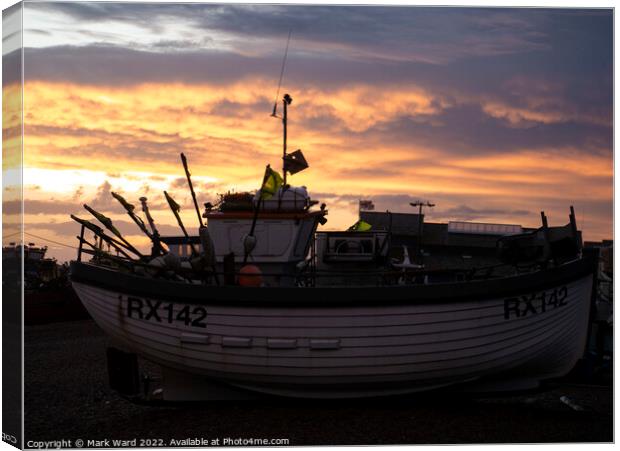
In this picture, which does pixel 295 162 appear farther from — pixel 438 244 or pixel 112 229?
pixel 438 244

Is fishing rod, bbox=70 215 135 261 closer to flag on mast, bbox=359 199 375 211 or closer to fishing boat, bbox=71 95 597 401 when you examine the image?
fishing boat, bbox=71 95 597 401

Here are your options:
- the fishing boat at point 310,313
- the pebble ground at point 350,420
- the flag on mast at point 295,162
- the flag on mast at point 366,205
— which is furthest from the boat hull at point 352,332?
the flag on mast at point 366,205

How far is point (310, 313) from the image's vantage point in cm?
1349

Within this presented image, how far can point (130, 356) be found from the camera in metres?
15.3

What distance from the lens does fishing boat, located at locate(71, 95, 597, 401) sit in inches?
531

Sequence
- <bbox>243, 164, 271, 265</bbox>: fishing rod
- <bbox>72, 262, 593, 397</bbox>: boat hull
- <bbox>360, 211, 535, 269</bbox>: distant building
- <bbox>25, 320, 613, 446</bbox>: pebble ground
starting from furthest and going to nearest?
<bbox>360, 211, 535, 269</bbox>: distant building → <bbox>243, 164, 271, 265</bbox>: fishing rod → <bbox>72, 262, 593, 397</bbox>: boat hull → <bbox>25, 320, 613, 446</bbox>: pebble ground


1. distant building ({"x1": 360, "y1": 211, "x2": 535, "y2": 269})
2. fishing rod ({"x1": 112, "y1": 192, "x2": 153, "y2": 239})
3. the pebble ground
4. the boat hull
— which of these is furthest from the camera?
distant building ({"x1": 360, "y1": 211, "x2": 535, "y2": 269})

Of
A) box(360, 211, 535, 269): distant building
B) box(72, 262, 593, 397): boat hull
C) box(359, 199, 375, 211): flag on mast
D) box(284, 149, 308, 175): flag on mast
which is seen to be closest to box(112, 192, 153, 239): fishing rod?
box(72, 262, 593, 397): boat hull

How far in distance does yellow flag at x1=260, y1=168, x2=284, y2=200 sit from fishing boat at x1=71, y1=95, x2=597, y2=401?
24mm

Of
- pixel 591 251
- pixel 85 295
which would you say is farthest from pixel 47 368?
pixel 591 251

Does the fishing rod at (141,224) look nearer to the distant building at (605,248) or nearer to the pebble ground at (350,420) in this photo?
the pebble ground at (350,420)

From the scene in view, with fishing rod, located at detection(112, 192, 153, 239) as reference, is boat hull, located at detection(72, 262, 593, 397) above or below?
below

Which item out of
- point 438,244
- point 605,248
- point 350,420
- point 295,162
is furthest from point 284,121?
point 438,244

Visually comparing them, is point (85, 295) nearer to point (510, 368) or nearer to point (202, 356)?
point (202, 356)
